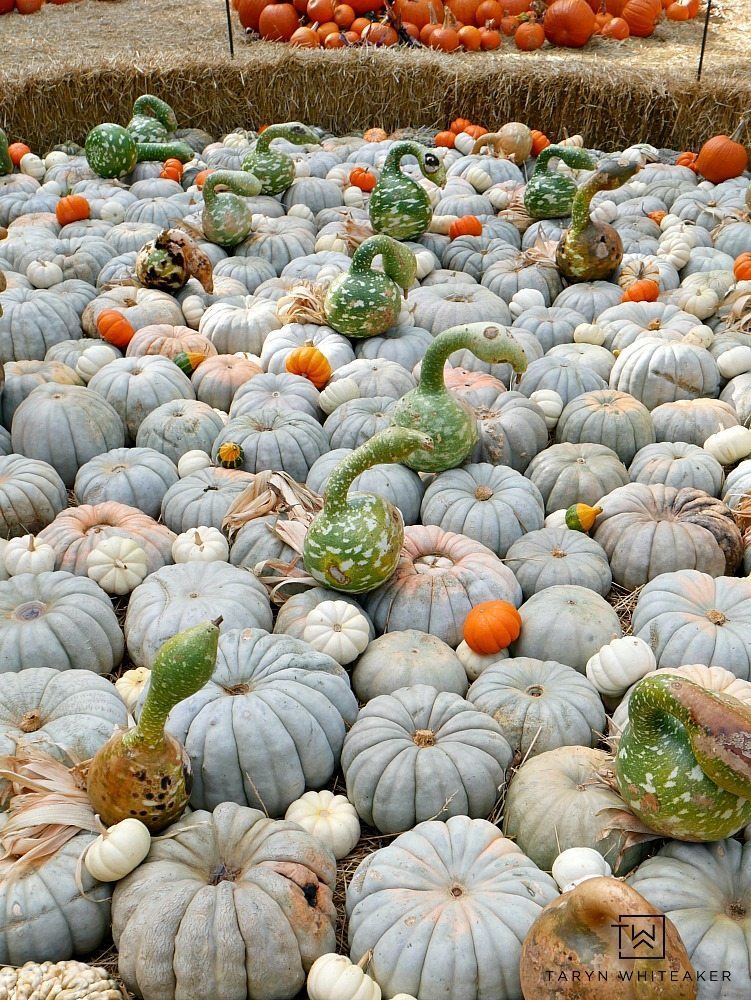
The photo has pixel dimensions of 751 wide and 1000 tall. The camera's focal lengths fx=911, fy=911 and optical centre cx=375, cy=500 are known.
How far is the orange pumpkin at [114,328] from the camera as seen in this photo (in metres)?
5.68

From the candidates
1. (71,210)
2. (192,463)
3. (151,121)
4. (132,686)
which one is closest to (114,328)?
(192,463)

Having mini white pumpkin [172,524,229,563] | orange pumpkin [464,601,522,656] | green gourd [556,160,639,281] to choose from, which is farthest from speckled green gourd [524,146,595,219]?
orange pumpkin [464,601,522,656]

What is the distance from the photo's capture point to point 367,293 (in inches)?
212

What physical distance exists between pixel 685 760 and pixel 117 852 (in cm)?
166

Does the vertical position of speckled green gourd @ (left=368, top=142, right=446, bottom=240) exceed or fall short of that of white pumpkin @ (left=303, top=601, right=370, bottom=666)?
it exceeds it

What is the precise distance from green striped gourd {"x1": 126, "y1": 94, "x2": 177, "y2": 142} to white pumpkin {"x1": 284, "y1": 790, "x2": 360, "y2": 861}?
7.27 metres

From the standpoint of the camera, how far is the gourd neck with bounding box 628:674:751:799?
243 centimetres

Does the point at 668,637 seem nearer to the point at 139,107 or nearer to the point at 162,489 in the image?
the point at 162,489

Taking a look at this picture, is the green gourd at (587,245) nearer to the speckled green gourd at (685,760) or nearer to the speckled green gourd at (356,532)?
the speckled green gourd at (356,532)

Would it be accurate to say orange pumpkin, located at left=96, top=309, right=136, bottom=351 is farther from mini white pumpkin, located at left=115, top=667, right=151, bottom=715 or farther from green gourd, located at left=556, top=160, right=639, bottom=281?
green gourd, located at left=556, top=160, right=639, bottom=281

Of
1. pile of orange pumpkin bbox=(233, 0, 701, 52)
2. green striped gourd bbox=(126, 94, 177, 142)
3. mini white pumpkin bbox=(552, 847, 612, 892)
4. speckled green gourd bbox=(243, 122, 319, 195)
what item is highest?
pile of orange pumpkin bbox=(233, 0, 701, 52)

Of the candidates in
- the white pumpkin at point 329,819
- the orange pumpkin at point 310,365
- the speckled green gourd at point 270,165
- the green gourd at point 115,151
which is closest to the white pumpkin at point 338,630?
the white pumpkin at point 329,819

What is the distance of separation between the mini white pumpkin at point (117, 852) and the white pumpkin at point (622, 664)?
1.74 meters

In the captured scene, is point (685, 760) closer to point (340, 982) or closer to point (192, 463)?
point (340, 982)
